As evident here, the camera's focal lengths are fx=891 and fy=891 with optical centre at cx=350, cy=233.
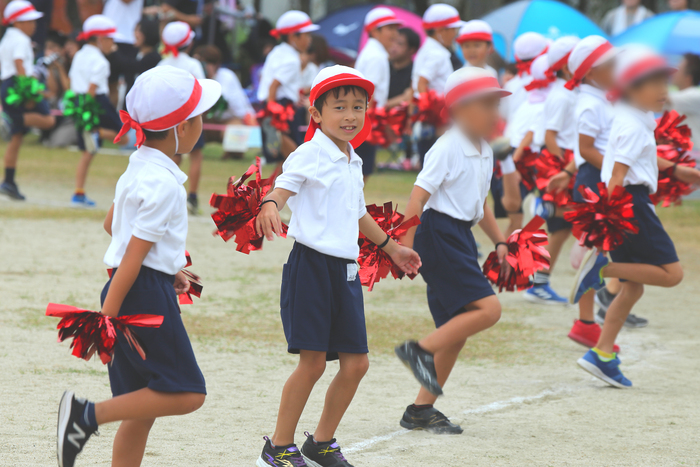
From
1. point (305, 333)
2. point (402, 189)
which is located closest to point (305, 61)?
point (402, 189)

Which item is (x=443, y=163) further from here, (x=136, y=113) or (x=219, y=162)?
(x=219, y=162)

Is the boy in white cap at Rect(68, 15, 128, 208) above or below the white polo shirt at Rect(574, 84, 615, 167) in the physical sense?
below

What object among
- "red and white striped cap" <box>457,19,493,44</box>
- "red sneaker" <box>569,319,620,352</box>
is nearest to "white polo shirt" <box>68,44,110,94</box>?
"red and white striped cap" <box>457,19,493,44</box>

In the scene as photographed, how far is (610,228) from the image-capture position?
16.7 feet

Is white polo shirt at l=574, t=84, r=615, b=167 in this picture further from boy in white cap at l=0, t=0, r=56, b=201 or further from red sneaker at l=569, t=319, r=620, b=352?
boy in white cap at l=0, t=0, r=56, b=201

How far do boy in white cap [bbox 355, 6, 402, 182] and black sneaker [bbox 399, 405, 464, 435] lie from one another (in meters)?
5.92

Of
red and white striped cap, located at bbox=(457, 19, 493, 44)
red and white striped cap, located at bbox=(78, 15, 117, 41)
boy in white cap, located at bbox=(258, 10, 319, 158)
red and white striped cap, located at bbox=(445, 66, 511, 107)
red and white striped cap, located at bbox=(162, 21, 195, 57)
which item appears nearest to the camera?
red and white striped cap, located at bbox=(445, 66, 511, 107)

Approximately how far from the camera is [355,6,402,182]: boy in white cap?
10305mm

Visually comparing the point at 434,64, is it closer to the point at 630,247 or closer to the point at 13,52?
the point at 630,247

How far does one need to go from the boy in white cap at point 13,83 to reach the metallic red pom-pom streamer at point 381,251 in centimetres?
806

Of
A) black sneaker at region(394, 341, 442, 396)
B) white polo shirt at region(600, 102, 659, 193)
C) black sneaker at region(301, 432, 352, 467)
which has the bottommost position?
black sneaker at region(301, 432, 352, 467)

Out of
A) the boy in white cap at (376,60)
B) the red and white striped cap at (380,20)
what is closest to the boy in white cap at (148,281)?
the boy in white cap at (376,60)

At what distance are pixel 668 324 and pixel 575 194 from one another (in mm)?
1458

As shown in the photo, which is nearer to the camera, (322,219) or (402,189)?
(322,219)
